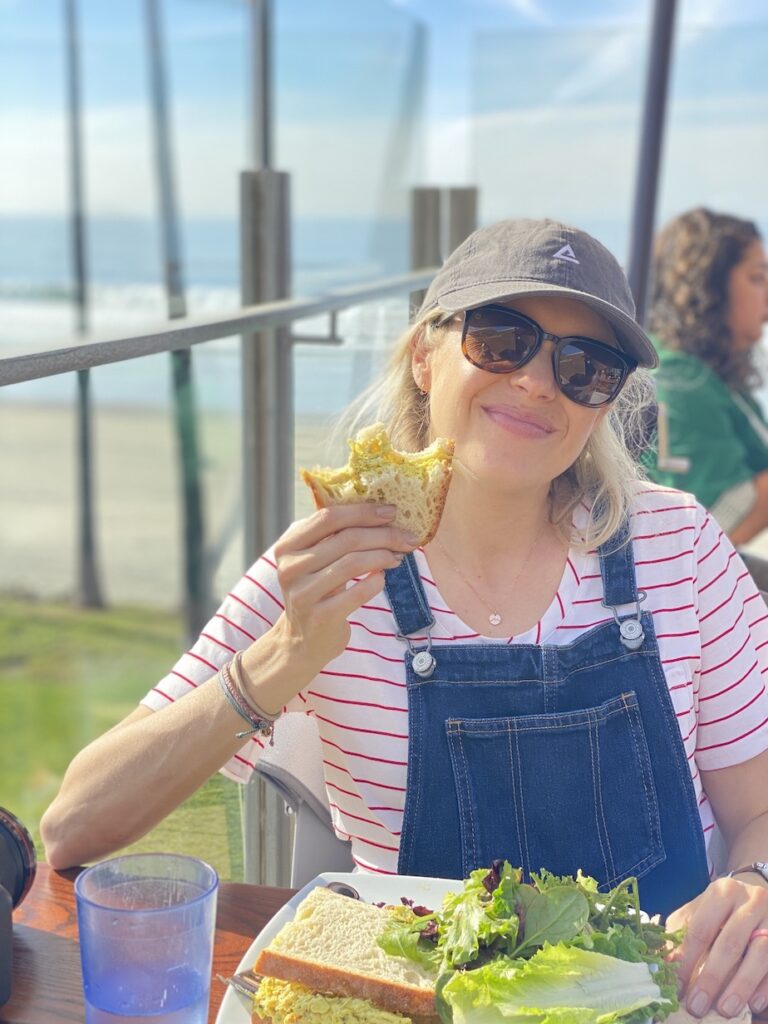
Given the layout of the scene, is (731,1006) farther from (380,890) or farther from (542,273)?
(542,273)

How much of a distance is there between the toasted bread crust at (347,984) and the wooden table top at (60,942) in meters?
0.08

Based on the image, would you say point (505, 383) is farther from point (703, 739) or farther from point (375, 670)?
point (703, 739)

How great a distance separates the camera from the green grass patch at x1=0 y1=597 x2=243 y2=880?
16.1 metres

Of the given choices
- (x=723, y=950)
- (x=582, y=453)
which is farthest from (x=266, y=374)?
(x=723, y=950)

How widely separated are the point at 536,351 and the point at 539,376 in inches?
1.4

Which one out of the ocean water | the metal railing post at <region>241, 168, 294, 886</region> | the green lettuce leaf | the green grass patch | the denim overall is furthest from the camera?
the green grass patch

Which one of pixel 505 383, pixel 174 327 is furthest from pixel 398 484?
pixel 174 327

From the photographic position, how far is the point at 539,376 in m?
1.76

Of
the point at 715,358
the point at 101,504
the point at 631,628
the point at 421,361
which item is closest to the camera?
the point at 631,628

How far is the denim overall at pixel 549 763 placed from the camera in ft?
5.59

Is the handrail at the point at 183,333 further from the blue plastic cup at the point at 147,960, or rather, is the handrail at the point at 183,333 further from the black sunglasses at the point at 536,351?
the blue plastic cup at the point at 147,960

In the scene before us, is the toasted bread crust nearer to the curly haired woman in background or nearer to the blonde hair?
the blonde hair

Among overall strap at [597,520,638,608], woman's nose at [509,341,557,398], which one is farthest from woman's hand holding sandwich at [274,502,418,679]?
overall strap at [597,520,638,608]

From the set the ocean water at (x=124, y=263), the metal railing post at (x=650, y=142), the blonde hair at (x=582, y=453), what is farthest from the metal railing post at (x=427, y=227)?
the blonde hair at (x=582, y=453)
